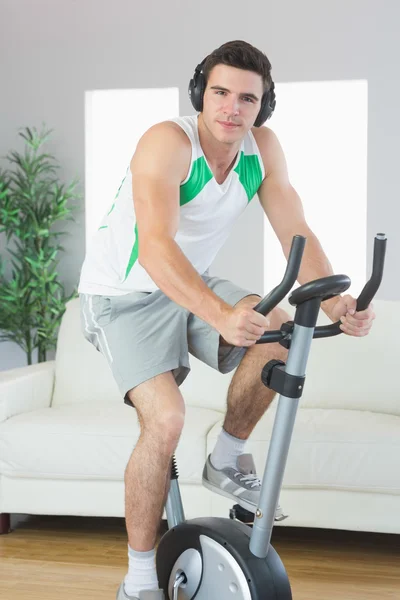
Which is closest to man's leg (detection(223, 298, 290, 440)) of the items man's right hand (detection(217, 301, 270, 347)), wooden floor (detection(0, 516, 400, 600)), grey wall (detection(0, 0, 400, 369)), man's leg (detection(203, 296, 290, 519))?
man's leg (detection(203, 296, 290, 519))

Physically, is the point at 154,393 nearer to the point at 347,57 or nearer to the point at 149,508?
the point at 149,508

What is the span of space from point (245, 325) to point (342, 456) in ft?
4.74

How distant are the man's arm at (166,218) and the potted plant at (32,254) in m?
3.39

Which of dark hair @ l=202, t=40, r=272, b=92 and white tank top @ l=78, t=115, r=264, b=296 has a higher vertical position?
dark hair @ l=202, t=40, r=272, b=92

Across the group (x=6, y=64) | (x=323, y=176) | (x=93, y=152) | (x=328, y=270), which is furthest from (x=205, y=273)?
(x=6, y=64)

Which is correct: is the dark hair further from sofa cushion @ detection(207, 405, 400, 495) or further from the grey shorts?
sofa cushion @ detection(207, 405, 400, 495)

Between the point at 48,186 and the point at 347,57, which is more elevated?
the point at 347,57

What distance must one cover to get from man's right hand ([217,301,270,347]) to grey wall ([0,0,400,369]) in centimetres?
361

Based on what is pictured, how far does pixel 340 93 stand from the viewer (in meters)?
5.33

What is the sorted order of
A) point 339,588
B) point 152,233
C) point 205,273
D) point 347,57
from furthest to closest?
point 347,57 → point 339,588 → point 205,273 → point 152,233

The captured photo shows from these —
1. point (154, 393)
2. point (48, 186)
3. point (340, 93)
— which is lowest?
point (154, 393)

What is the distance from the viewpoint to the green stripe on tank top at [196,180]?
Result: 208 centimetres

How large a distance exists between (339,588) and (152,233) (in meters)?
1.46

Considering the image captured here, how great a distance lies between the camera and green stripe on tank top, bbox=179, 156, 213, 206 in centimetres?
208
